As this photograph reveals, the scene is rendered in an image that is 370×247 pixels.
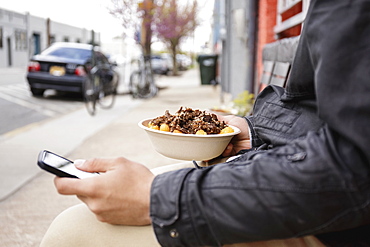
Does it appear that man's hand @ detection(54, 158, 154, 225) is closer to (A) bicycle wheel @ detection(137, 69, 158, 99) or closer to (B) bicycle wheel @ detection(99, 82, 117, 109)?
(B) bicycle wheel @ detection(99, 82, 117, 109)

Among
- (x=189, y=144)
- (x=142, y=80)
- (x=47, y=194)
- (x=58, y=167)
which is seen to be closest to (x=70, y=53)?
(x=142, y=80)

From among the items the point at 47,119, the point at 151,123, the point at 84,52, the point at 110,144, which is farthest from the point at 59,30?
the point at 151,123

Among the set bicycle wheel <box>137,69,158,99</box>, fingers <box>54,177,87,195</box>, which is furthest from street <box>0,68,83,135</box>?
fingers <box>54,177,87,195</box>

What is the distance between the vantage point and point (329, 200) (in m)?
0.96

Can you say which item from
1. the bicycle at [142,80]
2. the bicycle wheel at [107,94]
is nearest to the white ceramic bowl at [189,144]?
the bicycle wheel at [107,94]

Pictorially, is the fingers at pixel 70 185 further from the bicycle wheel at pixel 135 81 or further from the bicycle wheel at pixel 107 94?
the bicycle wheel at pixel 135 81

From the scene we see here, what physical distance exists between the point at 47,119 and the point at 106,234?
815 centimetres

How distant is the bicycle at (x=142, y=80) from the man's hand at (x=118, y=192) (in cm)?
1172

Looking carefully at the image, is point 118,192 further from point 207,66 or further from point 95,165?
point 207,66

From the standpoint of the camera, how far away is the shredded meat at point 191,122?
1.55m

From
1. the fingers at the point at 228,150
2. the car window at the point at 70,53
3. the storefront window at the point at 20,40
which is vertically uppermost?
the storefront window at the point at 20,40

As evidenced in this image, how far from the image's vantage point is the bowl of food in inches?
58.2

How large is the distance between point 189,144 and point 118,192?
17.6 inches

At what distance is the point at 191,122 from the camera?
1.62 m
